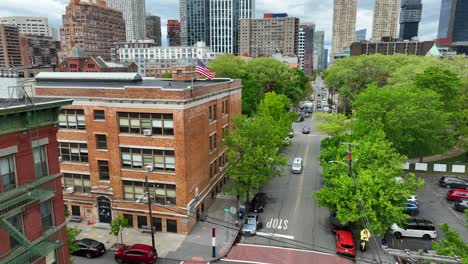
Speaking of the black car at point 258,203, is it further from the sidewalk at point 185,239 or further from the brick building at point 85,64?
the brick building at point 85,64

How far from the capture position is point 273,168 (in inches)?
1348

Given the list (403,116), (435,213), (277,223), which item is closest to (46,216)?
(277,223)

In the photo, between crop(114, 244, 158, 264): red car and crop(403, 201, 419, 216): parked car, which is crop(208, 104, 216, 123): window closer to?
crop(114, 244, 158, 264): red car

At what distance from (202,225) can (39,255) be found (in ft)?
59.3

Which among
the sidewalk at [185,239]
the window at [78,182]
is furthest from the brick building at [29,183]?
the window at [78,182]

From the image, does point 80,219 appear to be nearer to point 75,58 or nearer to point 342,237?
point 342,237

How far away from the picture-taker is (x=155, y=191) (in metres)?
29.8

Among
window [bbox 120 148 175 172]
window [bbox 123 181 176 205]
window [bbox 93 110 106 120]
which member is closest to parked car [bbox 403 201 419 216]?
window [bbox 123 181 176 205]

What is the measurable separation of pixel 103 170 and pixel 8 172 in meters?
17.7

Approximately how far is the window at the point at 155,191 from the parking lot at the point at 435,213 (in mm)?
19552

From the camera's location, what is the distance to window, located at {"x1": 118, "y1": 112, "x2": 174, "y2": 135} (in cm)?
2828

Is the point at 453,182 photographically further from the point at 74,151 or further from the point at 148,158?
the point at 74,151

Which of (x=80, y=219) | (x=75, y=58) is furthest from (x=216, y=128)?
(x=75, y=58)

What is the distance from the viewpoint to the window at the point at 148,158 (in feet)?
95.0
